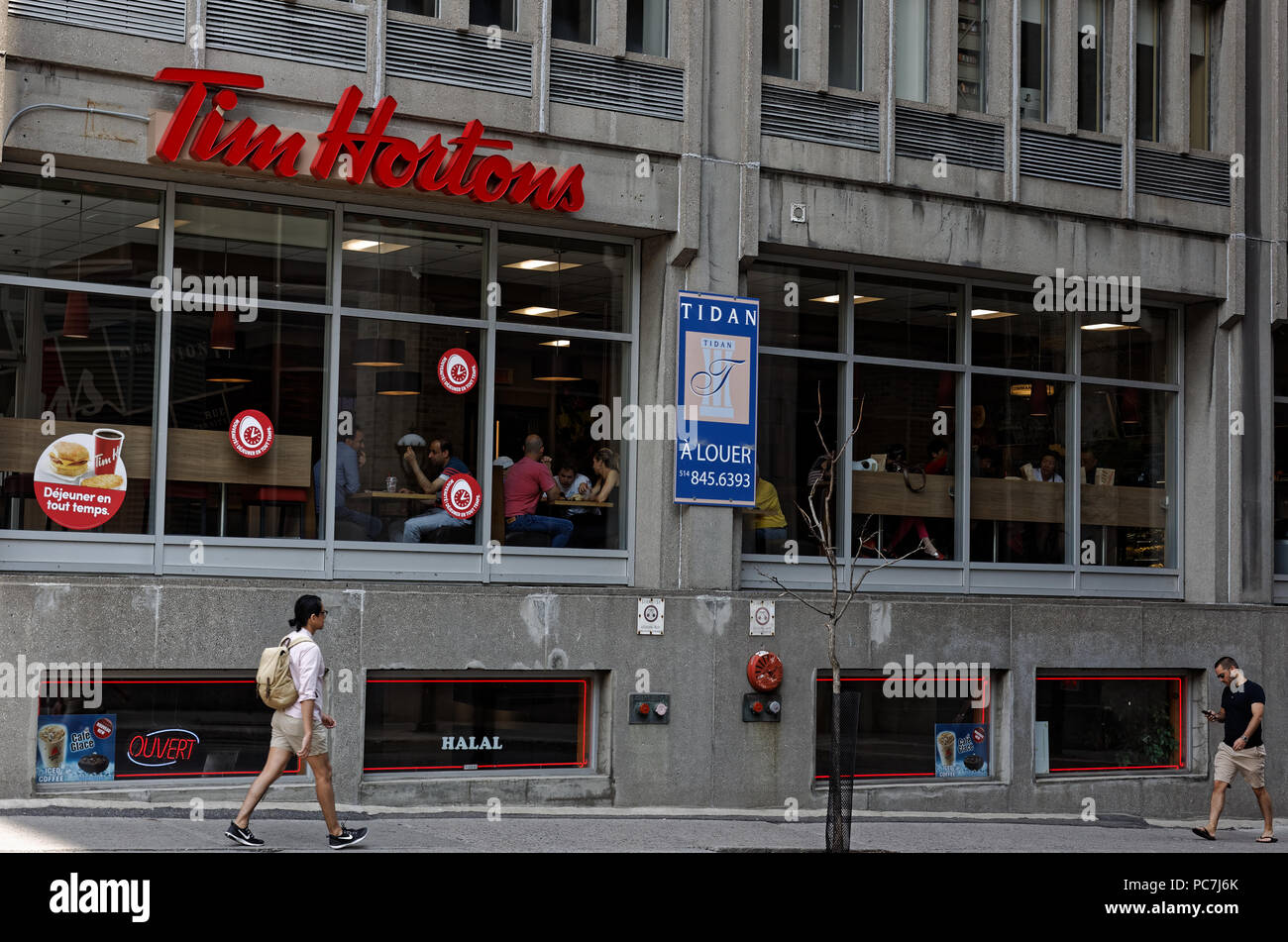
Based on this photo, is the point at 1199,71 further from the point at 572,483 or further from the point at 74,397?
the point at 74,397

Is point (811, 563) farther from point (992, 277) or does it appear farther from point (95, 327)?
point (95, 327)

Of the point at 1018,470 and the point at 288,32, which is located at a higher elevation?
the point at 288,32

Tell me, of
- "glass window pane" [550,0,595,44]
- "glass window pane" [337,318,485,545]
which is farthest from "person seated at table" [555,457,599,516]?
"glass window pane" [550,0,595,44]

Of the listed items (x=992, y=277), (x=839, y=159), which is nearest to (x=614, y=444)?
(x=839, y=159)

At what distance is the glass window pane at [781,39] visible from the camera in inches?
649

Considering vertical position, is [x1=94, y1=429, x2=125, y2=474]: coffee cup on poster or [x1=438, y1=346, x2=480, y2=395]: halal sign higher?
[x1=438, y1=346, x2=480, y2=395]: halal sign

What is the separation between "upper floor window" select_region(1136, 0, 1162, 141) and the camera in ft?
61.5

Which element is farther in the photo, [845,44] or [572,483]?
[845,44]

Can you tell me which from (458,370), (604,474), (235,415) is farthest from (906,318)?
(235,415)

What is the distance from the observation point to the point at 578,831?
534 inches

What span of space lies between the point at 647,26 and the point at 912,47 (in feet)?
10.7

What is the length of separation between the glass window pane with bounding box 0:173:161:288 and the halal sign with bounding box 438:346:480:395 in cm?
279

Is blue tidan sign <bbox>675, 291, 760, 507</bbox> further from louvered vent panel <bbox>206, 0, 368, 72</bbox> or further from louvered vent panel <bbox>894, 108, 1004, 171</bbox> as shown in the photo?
louvered vent panel <bbox>206, 0, 368, 72</bbox>

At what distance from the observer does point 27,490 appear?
1328 centimetres
